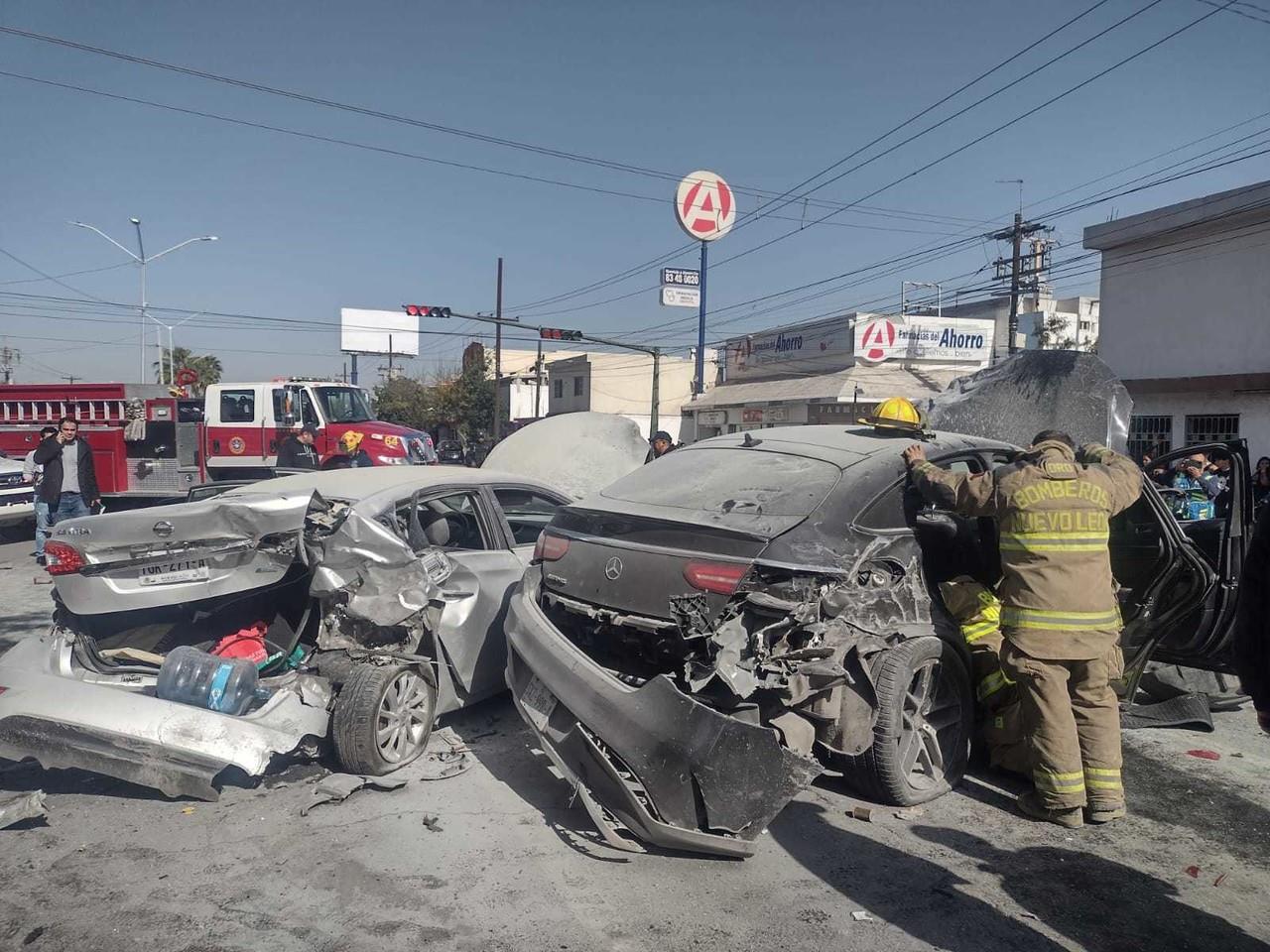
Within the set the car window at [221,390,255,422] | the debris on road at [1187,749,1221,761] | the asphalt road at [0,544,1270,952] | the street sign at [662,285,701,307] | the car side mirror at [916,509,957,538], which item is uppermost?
the street sign at [662,285,701,307]

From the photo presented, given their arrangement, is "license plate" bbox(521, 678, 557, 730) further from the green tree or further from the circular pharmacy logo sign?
the green tree

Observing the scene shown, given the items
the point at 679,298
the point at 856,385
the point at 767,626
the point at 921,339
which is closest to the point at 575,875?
the point at 767,626

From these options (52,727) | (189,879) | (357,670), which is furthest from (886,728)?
(52,727)

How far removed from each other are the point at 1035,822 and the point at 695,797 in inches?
70.2

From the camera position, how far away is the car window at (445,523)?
5.03 meters

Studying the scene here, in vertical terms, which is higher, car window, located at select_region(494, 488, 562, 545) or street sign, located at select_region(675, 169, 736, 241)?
street sign, located at select_region(675, 169, 736, 241)

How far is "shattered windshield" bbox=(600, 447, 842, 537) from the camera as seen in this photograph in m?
3.99

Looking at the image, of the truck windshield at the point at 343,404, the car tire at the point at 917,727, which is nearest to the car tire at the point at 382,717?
the car tire at the point at 917,727

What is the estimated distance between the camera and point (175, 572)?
14.4 feet

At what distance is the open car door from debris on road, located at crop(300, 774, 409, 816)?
382 centimetres

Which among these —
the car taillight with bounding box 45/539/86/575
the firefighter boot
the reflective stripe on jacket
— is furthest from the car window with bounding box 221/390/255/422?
the firefighter boot

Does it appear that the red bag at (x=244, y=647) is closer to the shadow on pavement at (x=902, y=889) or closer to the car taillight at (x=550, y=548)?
the car taillight at (x=550, y=548)

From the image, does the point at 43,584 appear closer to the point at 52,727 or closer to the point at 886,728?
the point at 52,727

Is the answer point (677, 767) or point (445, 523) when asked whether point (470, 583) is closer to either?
point (445, 523)
